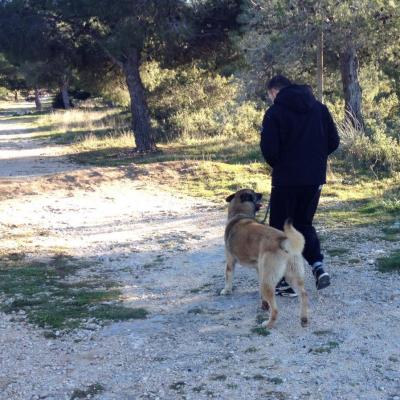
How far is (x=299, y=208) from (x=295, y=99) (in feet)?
3.37

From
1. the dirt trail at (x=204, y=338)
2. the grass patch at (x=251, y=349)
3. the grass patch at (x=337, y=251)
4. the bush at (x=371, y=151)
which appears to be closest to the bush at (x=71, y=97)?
the bush at (x=371, y=151)

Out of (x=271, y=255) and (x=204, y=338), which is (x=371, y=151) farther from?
(x=204, y=338)

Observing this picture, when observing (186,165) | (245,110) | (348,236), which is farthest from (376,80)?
(348,236)

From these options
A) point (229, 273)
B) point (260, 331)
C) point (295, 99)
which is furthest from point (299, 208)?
point (260, 331)

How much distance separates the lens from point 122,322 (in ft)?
15.4

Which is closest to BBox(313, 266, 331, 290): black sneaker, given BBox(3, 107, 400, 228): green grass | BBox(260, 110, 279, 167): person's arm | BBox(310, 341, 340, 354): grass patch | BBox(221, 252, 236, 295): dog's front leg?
BBox(221, 252, 236, 295): dog's front leg

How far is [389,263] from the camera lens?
19.3 ft

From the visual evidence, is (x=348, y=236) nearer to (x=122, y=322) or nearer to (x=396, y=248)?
(x=396, y=248)

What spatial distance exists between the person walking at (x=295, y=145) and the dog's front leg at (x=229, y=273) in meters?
0.53

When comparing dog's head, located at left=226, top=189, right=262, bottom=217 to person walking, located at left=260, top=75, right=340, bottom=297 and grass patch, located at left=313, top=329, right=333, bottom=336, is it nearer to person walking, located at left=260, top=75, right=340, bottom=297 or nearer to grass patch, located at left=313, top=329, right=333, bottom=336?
person walking, located at left=260, top=75, right=340, bottom=297

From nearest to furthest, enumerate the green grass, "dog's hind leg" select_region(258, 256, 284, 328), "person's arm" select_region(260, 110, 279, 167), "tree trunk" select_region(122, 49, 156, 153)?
"dog's hind leg" select_region(258, 256, 284, 328), "person's arm" select_region(260, 110, 279, 167), the green grass, "tree trunk" select_region(122, 49, 156, 153)

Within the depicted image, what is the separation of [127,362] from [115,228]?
15.1ft

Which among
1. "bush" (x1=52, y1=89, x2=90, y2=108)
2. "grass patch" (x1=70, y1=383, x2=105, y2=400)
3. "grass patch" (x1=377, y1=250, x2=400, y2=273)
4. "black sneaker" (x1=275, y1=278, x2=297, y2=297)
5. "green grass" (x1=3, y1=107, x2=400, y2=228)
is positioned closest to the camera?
"grass patch" (x1=70, y1=383, x2=105, y2=400)

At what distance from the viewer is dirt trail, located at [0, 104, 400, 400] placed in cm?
352
